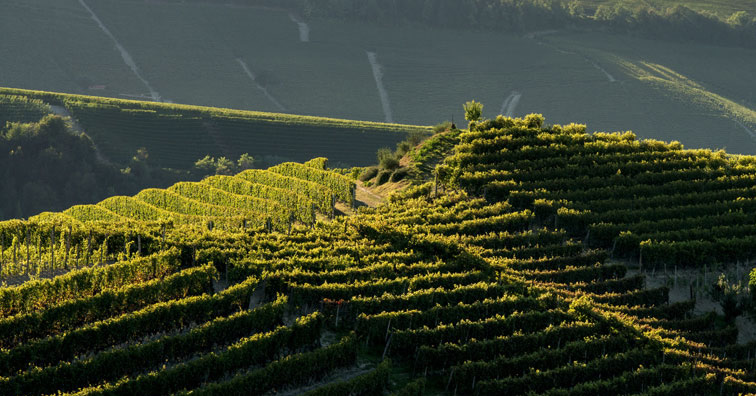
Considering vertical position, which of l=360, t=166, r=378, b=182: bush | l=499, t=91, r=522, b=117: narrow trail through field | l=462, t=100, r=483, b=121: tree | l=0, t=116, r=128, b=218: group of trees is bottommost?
l=0, t=116, r=128, b=218: group of trees

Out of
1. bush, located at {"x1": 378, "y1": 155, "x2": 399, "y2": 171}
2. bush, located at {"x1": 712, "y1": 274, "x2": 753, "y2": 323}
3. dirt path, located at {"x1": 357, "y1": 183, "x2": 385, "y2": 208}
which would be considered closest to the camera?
bush, located at {"x1": 712, "y1": 274, "x2": 753, "y2": 323}

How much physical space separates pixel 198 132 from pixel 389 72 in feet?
239

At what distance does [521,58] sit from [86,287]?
168 metres

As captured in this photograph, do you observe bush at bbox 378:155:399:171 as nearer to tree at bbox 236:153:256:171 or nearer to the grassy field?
tree at bbox 236:153:256:171

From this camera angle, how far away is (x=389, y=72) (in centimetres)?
18612

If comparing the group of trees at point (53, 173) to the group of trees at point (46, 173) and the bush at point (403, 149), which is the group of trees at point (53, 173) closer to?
the group of trees at point (46, 173)

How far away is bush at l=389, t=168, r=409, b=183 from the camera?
56.8 meters

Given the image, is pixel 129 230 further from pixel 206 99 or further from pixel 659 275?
pixel 206 99

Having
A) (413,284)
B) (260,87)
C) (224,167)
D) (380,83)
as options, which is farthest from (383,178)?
(380,83)

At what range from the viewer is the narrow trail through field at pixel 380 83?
570ft

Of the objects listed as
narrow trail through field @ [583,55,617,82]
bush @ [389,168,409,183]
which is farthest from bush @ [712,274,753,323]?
narrow trail through field @ [583,55,617,82]

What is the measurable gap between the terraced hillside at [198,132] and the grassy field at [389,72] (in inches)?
1706

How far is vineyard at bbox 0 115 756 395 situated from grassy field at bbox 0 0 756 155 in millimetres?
113188

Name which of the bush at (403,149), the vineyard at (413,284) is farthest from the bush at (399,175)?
the bush at (403,149)
